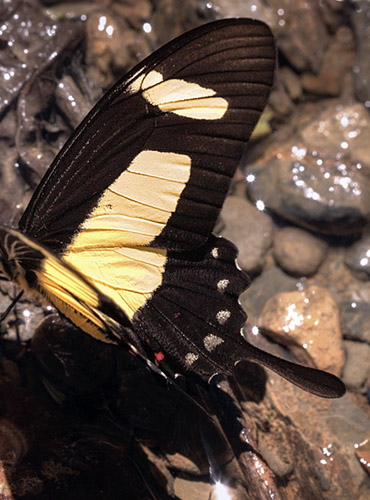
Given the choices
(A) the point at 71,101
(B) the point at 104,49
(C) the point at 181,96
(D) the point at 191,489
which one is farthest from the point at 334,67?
(D) the point at 191,489

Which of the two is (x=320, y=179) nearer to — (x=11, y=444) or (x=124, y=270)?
(x=124, y=270)

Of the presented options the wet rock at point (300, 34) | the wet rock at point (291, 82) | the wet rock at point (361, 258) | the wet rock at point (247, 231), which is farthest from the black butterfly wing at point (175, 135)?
the wet rock at point (300, 34)

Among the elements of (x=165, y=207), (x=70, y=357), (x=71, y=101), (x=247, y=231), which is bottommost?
(x=247, y=231)

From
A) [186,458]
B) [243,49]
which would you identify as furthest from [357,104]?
[186,458]

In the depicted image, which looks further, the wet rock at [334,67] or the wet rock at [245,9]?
the wet rock at [334,67]

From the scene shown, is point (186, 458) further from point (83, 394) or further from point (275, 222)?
point (275, 222)

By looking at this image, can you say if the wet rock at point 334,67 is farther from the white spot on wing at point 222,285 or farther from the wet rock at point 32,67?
the white spot on wing at point 222,285
